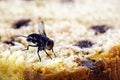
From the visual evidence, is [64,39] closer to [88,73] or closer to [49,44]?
[49,44]

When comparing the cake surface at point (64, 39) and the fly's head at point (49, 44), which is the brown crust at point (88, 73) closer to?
the cake surface at point (64, 39)

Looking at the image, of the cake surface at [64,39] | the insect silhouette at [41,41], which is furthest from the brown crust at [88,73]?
the insect silhouette at [41,41]

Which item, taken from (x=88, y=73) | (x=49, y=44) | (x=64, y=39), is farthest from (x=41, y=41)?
(x=64, y=39)

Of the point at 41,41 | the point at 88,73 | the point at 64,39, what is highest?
the point at 41,41

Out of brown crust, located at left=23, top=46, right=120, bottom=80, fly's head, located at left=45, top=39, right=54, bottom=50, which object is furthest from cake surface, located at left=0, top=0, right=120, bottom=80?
fly's head, located at left=45, top=39, right=54, bottom=50

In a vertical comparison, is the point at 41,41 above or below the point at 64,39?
above

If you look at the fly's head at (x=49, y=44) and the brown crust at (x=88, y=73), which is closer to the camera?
the brown crust at (x=88, y=73)

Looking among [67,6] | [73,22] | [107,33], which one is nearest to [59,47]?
[107,33]

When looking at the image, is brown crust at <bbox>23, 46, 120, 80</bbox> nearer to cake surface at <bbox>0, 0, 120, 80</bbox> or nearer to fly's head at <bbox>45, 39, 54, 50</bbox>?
cake surface at <bbox>0, 0, 120, 80</bbox>
